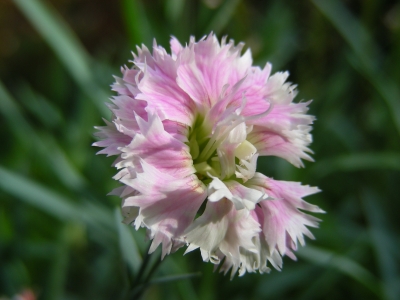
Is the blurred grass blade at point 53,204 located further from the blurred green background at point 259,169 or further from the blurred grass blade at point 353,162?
the blurred grass blade at point 353,162

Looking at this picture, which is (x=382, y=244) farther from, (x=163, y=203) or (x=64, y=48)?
(x=64, y=48)

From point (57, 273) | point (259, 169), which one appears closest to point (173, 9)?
point (259, 169)

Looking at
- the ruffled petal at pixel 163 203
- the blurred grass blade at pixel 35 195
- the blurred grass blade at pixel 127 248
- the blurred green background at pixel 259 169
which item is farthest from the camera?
the blurred green background at pixel 259 169

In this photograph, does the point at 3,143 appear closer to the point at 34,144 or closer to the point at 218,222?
the point at 34,144

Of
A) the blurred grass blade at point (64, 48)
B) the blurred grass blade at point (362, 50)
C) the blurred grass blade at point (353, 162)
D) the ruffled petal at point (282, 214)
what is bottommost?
the ruffled petal at point (282, 214)

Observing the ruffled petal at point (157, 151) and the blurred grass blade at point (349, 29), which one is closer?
the ruffled petal at point (157, 151)

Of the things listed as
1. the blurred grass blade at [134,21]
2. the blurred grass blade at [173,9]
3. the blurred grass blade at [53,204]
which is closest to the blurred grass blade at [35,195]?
the blurred grass blade at [53,204]

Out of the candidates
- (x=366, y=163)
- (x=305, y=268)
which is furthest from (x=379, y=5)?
(x=305, y=268)

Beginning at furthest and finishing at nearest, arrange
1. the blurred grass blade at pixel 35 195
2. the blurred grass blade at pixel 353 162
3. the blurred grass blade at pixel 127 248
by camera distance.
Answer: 1. the blurred grass blade at pixel 353 162
2. the blurred grass blade at pixel 35 195
3. the blurred grass blade at pixel 127 248

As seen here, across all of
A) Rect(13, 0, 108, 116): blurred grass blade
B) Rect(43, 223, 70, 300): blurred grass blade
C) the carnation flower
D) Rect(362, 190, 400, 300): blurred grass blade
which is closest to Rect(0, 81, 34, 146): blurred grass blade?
Rect(13, 0, 108, 116): blurred grass blade
